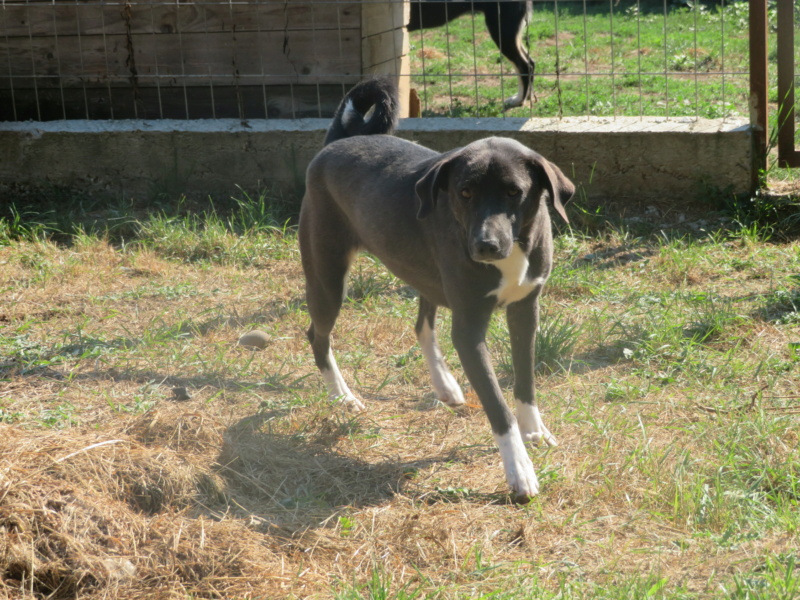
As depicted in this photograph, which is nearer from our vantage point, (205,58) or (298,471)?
(298,471)

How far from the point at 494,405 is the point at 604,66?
7.33m

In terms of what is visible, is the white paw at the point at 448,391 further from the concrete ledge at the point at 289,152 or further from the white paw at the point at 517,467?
the concrete ledge at the point at 289,152

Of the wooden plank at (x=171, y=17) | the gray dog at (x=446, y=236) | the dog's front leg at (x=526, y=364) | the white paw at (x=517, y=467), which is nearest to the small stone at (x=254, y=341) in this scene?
the gray dog at (x=446, y=236)

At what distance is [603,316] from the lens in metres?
4.42

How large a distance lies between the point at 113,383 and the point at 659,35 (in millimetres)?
8487

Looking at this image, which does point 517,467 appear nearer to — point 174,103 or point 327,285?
point 327,285

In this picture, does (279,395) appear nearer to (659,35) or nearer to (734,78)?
(734,78)

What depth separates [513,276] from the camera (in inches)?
120

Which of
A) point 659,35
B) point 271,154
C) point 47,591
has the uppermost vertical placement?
point 659,35

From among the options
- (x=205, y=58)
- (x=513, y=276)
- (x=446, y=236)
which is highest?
(x=205, y=58)

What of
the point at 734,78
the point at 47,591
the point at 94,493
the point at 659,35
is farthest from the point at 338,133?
the point at 659,35

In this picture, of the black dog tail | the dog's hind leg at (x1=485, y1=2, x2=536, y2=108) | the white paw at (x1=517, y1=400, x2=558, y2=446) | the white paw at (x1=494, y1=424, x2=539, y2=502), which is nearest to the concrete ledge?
the black dog tail

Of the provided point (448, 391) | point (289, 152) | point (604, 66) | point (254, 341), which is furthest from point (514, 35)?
point (448, 391)

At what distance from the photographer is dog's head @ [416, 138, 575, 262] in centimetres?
283
